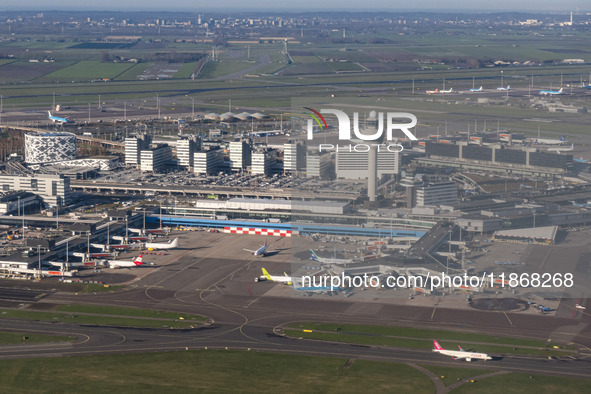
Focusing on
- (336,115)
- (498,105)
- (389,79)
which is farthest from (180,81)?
(336,115)

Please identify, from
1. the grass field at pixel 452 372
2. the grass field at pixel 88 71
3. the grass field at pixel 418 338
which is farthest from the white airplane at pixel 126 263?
the grass field at pixel 88 71

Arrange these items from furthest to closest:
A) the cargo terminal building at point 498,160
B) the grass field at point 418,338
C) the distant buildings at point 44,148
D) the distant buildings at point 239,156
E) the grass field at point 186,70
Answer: the grass field at point 186,70 → the distant buildings at point 44,148 → the distant buildings at point 239,156 → the cargo terminal building at point 498,160 → the grass field at point 418,338

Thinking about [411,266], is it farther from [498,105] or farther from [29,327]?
[498,105]

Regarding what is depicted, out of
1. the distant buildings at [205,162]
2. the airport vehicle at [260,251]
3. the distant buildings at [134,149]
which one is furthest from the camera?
the distant buildings at [134,149]

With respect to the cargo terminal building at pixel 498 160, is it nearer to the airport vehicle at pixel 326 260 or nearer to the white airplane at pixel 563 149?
the white airplane at pixel 563 149

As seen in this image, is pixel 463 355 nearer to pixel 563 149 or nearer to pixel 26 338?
pixel 26 338

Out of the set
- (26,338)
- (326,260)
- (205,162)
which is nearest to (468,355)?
(326,260)

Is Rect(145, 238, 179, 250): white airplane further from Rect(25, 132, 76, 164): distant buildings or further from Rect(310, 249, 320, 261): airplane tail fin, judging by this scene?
Rect(25, 132, 76, 164): distant buildings
